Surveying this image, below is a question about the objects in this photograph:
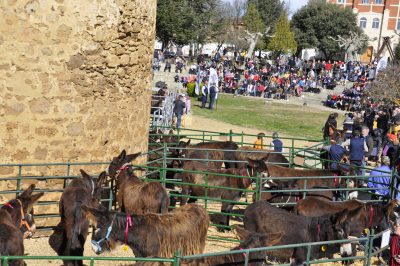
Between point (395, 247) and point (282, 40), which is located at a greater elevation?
point (282, 40)

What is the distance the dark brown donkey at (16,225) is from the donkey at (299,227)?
11.9ft

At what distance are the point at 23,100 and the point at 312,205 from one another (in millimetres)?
5671

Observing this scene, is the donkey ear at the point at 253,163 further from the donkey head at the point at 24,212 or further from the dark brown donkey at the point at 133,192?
the donkey head at the point at 24,212

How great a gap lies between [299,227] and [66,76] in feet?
17.1

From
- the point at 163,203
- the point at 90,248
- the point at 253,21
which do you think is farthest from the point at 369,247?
the point at 253,21

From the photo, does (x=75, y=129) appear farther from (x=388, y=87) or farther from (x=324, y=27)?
(x=324, y=27)

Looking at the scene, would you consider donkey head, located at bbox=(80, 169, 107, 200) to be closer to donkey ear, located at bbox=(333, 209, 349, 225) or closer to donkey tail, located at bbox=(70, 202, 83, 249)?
donkey tail, located at bbox=(70, 202, 83, 249)

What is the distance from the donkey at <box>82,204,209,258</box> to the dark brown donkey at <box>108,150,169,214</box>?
129 cm

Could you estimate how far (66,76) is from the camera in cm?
1127

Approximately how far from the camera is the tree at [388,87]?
31.7 meters

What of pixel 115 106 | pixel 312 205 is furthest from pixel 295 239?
pixel 115 106

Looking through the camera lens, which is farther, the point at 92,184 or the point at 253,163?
the point at 253,163

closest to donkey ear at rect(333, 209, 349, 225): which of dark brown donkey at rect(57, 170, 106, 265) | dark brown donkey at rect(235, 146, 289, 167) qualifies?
dark brown donkey at rect(57, 170, 106, 265)

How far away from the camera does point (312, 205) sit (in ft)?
35.1
